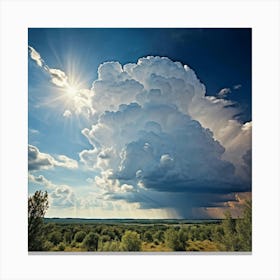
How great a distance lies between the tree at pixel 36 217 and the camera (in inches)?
177

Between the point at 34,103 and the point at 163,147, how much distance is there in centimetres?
117

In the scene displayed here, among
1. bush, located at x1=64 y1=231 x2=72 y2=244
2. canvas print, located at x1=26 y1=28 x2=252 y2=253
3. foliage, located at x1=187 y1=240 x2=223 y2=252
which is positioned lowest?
foliage, located at x1=187 y1=240 x2=223 y2=252

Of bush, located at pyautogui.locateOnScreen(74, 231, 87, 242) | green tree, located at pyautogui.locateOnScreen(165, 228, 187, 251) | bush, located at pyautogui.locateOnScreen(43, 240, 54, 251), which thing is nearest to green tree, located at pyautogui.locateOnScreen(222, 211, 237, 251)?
green tree, located at pyautogui.locateOnScreen(165, 228, 187, 251)

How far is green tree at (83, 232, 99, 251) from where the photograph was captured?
14.9 ft

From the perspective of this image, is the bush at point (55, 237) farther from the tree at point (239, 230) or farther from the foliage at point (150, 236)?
the tree at point (239, 230)

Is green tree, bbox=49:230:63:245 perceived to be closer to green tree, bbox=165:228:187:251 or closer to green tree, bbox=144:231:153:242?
green tree, bbox=144:231:153:242

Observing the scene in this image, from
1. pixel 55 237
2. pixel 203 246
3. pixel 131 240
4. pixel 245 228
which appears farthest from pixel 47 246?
pixel 245 228

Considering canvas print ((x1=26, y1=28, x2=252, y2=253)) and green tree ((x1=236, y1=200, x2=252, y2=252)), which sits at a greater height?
→ canvas print ((x1=26, y1=28, x2=252, y2=253))

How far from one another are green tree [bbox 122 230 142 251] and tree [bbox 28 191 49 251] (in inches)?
27.8

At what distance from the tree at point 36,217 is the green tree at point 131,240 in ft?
2.32

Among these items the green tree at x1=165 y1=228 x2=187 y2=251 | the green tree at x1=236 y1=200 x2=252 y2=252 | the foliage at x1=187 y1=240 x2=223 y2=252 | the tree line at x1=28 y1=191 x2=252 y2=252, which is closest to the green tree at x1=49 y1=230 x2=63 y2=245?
the tree line at x1=28 y1=191 x2=252 y2=252

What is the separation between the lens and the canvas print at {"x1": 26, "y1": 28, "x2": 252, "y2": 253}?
4.54 meters
